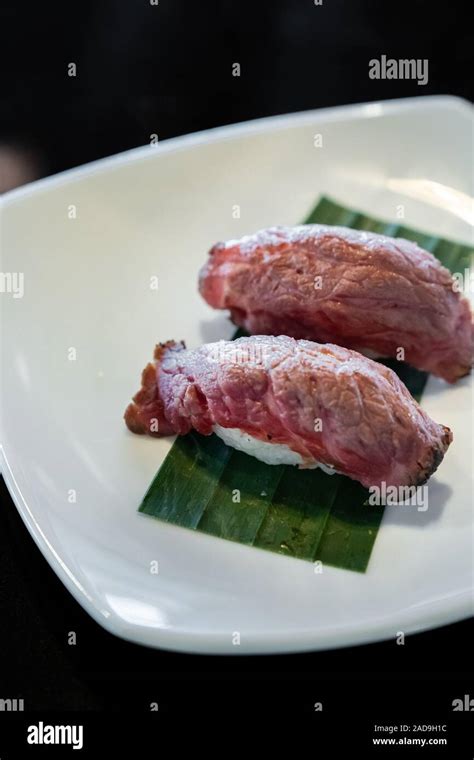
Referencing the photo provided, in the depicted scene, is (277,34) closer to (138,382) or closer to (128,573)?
(138,382)

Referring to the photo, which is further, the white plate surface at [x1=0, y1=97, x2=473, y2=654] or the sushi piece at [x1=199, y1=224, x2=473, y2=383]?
the sushi piece at [x1=199, y1=224, x2=473, y2=383]

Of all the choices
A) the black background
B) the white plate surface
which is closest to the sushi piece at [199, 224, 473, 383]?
the white plate surface

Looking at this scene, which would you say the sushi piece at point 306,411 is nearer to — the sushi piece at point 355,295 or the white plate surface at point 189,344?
the white plate surface at point 189,344

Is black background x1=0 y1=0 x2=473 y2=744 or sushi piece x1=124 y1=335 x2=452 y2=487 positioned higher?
black background x1=0 y1=0 x2=473 y2=744

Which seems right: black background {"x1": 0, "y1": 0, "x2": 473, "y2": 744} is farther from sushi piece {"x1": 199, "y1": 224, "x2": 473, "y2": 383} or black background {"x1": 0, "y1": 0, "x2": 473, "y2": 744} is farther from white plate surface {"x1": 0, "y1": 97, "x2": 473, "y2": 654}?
sushi piece {"x1": 199, "y1": 224, "x2": 473, "y2": 383}

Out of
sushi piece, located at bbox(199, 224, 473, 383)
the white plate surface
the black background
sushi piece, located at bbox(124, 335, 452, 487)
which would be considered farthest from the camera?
the black background

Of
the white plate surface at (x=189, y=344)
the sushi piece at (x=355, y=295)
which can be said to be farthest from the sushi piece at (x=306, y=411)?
the sushi piece at (x=355, y=295)
